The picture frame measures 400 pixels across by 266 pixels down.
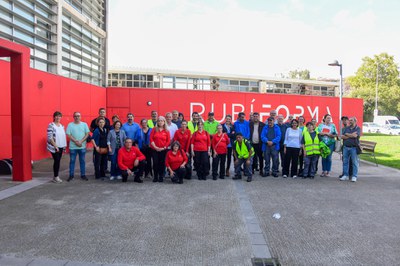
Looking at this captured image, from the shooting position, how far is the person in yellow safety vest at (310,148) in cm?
852

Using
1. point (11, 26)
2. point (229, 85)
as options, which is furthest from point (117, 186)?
point (229, 85)

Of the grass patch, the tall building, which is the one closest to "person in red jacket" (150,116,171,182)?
the tall building

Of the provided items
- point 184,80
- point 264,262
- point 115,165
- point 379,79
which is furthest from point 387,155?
point 379,79

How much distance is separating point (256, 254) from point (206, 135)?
468cm

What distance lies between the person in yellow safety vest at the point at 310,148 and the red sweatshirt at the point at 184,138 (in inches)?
123

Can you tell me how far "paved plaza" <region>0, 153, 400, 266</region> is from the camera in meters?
3.69

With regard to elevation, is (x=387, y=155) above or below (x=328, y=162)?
below

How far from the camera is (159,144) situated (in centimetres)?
789

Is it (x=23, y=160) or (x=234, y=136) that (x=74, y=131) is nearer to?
(x=23, y=160)

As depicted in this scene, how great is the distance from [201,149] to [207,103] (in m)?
9.11

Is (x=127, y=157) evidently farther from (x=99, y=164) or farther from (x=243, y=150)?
(x=243, y=150)

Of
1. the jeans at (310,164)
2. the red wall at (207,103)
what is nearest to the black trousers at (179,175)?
the jeans at (310,164)

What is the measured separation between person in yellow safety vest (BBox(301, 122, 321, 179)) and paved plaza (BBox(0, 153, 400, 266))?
964 mm

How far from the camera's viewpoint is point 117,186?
7.38 meters
